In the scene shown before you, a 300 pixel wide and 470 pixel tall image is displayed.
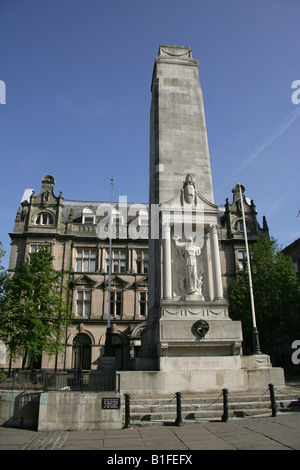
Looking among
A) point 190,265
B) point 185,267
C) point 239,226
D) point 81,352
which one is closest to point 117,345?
point 81,352

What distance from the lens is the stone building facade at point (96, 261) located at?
1521 inches

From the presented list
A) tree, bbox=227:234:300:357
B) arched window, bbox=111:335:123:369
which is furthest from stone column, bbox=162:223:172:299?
arched window, bbox=111:335:123:369

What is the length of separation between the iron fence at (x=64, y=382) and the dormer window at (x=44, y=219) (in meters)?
30.4

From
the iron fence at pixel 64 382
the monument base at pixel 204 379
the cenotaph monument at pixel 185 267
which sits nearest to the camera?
the iron fence at pixel 64 382

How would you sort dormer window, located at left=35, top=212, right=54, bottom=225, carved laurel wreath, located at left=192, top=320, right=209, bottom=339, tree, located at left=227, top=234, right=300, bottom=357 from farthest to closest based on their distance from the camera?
dormer window, located at left=35, top=212, right=54, bottom=225, tree, located at left=227, top=234, right=300, bottom=357, carved laurel wreath, located at left=192, top=320, right=209, bottom=339

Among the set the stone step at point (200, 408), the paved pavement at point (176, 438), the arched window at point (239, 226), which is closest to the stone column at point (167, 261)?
the stone step at point (200, 408)

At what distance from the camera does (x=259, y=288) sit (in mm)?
33094

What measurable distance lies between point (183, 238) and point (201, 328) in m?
4.35

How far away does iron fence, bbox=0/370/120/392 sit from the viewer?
1143 cm

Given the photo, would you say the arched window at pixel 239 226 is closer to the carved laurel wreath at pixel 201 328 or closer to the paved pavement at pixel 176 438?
A: the carved laurel wreath at pixel 201 328

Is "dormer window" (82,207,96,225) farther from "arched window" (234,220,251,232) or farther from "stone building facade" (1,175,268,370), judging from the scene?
"arched window" (234,220,251,232)

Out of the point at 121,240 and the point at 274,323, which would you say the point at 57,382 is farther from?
the point at 121,240

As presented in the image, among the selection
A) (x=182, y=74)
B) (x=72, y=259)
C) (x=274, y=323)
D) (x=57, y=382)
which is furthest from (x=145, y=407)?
(x=72, y=259)

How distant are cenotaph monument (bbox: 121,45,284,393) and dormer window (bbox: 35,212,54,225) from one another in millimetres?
26329
